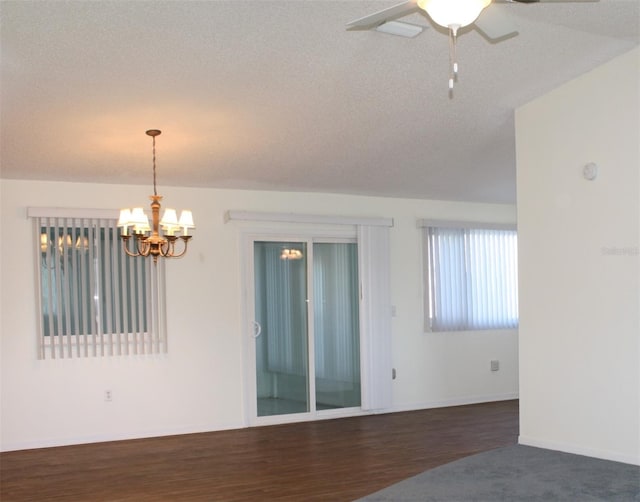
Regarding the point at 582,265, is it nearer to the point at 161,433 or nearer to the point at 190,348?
the point at 190,348

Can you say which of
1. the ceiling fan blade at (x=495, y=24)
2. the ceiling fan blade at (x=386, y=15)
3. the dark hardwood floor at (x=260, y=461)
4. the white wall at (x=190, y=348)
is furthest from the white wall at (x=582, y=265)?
the white wall at (x=190, y=348)

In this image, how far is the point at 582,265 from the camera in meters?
4.22

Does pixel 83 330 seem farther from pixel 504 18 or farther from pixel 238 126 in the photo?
pixel 504 18

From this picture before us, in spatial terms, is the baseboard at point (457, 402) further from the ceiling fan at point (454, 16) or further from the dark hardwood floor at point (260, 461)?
the ceiling fan at point (454, 16)

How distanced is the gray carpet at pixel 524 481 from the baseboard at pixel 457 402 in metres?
3.25

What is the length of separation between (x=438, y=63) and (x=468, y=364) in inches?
194

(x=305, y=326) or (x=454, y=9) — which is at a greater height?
(x=454, y=9)

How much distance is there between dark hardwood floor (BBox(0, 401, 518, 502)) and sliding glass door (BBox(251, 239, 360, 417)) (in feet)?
1.15

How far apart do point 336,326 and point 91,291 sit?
8.73ft

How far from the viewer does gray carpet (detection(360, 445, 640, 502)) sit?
137 inches

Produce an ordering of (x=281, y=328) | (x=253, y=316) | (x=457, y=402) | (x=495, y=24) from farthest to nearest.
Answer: (x=457, y=402) < (x=281, y=328) < (x=253, y=316) < (x=495, y=24)

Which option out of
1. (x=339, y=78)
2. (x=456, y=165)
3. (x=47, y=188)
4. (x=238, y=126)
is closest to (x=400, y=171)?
(x=456, y=165)

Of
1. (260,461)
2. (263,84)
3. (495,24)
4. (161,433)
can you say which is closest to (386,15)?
(495,24)

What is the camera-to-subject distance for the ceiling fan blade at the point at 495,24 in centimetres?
251
